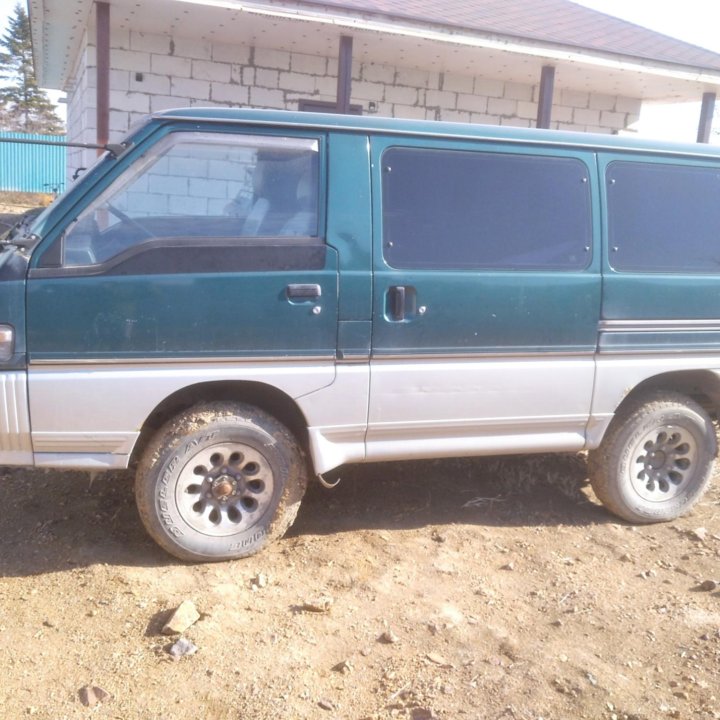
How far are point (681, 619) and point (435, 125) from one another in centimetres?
263

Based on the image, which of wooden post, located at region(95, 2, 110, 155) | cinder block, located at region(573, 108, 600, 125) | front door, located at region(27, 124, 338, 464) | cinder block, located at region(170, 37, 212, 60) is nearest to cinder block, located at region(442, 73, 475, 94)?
cinder block, located at region(573, 108, 600, 125)

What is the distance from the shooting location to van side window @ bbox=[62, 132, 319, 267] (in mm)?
3486

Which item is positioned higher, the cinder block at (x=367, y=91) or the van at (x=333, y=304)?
the cinder block at (x=367, y=91)

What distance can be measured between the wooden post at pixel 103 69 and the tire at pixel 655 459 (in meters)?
6.57

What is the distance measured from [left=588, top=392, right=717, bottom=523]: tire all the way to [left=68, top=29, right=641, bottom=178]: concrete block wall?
7753 mm

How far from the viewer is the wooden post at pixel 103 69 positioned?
859cm

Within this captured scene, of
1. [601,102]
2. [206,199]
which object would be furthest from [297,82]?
[206,199]

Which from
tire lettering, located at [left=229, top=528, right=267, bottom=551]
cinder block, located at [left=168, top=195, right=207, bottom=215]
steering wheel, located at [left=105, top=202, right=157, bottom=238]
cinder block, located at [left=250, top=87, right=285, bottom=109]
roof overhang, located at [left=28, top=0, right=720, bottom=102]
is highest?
roof overhang, located at [left=28, top=0, right=720, bottom=102]

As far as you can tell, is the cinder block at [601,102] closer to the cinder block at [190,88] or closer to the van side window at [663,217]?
the cinder block at [190,88]

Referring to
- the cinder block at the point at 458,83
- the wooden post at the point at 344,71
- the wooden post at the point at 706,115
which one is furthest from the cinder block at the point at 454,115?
the wooden post at the point at 706,115

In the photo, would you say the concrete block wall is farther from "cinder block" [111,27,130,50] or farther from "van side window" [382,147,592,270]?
"van side window" [382,147,592,270]

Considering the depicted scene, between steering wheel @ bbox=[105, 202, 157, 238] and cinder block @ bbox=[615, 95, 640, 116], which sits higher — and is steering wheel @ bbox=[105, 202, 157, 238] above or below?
below

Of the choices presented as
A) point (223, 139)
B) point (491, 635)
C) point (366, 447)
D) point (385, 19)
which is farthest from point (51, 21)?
point (491, 635)

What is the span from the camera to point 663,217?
4.28m
